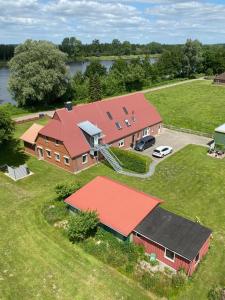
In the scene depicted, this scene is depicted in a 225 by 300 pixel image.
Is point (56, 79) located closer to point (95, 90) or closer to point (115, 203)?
point (95, 90)

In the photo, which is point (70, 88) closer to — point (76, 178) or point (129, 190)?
point (76, 178)


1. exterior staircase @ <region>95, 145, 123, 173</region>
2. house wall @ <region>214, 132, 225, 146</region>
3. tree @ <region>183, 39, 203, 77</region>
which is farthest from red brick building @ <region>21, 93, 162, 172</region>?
tree @ <region>183, 39, 203, 77</region>

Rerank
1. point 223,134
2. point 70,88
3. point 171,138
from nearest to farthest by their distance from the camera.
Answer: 1. point 223,134
2. point 171,138
3. point 70,88

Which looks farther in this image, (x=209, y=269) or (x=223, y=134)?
(x=223, y=134)

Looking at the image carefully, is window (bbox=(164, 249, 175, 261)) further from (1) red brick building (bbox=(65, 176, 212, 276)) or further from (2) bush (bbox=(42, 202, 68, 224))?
(2) bush (bbox=(42, 202, 68, 224))

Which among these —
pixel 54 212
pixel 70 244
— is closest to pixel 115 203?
pixel 70 244

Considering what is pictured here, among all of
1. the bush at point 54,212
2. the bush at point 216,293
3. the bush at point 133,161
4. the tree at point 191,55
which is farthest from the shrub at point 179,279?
the tree at point 191,55

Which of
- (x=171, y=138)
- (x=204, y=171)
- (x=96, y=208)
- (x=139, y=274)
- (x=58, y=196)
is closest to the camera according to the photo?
(x=139, y=274)

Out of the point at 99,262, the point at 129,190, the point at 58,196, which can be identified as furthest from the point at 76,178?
the point at 99,262
